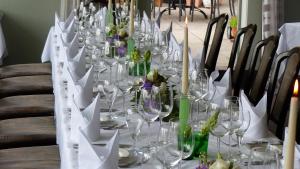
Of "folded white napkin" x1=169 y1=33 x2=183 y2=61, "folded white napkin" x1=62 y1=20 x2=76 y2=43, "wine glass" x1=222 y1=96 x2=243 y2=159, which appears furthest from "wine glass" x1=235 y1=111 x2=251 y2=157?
"folded white napkin" x1=62 y1=20 x2=76 y2=43

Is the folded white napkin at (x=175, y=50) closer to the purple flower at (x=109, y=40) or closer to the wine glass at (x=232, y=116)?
the purple flower at (x=109, y=40)

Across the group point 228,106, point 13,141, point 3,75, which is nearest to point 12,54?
point 3,75

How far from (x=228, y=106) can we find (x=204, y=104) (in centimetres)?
35

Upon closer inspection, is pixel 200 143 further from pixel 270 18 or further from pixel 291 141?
pixel 270 18

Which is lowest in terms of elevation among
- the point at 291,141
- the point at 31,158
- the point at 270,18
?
the point at 31,158

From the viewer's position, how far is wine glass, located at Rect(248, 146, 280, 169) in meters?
1.79

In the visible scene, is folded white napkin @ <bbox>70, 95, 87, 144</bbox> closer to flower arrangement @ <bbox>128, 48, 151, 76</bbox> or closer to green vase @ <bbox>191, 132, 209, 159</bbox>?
green vase @ <bbox>191, 132, 209, 159</bbox>

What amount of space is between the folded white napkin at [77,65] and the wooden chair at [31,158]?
0.41 metres

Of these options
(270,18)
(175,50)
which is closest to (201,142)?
(175,50)

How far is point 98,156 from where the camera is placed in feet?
5.71

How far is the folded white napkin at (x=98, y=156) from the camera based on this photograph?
171 centimetres

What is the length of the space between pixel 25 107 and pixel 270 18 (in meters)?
3.35

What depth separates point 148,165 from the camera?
6.20 ft

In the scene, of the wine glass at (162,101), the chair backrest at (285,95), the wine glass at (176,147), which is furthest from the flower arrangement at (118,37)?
the wine glass at (176,147)
